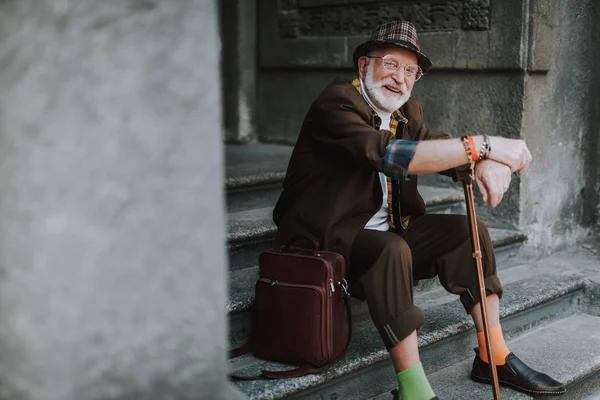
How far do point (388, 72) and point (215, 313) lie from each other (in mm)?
1701

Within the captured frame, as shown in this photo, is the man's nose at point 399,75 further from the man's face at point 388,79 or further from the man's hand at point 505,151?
the man's hand at point 505,151

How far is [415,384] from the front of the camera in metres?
2.80

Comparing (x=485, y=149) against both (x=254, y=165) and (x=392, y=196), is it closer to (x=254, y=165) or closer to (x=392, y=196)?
(x=392, y=196)

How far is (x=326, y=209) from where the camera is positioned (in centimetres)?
304

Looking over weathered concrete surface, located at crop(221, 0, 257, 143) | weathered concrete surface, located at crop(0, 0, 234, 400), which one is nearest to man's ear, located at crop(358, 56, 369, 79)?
weathered concrete surface, located at crop(0, 0, 234, 400)

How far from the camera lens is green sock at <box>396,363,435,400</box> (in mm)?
2795

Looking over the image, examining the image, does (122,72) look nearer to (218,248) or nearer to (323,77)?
(218,248)

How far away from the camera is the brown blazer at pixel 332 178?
2957 millimetres

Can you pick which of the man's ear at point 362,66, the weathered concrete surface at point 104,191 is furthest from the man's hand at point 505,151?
the weathered concrete surface at point 104,191

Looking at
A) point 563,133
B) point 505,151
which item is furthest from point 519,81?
point 505,151

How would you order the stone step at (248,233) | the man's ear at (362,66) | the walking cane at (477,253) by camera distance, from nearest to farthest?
the walking cane at (477,253), the man's ear at (362,66), the stone step at (248,233)

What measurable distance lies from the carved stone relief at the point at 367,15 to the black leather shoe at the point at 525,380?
2.04 meters

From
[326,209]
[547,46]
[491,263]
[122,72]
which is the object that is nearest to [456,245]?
[491,263]

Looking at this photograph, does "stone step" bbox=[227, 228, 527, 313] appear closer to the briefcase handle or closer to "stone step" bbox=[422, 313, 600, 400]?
the briefcase handle
